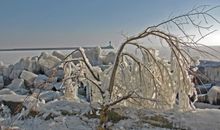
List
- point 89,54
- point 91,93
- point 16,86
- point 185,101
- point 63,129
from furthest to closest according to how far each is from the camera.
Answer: point 89,54
point 16,86
point 91,93
point 185,101
point 63,129

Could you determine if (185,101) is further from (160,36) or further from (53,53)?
(53,53)

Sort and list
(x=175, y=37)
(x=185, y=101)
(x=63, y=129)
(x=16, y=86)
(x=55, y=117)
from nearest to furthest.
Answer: (x=175, y=37)
(x=63, y=129)
(x=55, y=117)
(x=185, y=101)
(x=16, y=86)

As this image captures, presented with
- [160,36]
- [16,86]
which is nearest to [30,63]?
[16,86]

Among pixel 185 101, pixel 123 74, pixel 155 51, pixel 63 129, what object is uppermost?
pixel 155 51

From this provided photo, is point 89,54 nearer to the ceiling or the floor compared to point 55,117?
nearer to the ceiling

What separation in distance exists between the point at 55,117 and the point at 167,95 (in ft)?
11.5

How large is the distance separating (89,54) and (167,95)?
15.4 metres

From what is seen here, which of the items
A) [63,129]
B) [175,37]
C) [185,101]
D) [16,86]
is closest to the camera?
[175,37]

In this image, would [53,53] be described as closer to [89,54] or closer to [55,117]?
[89,54]

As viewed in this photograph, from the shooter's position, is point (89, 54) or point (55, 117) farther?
point (89, 54)

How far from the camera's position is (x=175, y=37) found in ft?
23.5

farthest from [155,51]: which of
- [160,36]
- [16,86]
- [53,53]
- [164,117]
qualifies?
[53,53]

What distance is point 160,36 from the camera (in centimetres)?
724

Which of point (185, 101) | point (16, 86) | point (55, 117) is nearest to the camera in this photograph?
point (55, 117)
